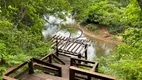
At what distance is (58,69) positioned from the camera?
18.5 ft

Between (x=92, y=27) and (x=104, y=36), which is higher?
(x=92, y=27)

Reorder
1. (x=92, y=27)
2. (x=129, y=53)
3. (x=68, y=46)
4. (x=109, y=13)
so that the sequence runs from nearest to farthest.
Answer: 1. (x=129, y=53)
2. (x=68, y=46)
3. (x=109, y=13)
4. (x=92, y=27)

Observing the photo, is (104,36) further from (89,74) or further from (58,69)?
(89,74)

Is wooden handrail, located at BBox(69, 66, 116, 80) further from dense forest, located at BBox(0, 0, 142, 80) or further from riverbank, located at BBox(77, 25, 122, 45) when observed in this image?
riverbank, located at BBox(77, 25, 122, 45)

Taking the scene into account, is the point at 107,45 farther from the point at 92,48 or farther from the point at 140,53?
the point at 140,53

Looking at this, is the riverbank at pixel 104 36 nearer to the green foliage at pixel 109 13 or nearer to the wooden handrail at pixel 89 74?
the green foliage at pixel 109 13

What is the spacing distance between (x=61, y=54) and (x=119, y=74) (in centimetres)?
569

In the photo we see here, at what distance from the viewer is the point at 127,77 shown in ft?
13.8

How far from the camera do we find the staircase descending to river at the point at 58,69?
4.09 m

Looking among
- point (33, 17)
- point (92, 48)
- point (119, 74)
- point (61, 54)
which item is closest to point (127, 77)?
point (119, 74)

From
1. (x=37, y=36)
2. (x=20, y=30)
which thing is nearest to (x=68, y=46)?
(x=37, y=36)

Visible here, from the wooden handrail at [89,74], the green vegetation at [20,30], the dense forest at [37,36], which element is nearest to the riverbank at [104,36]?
the dense forest at [37,36]

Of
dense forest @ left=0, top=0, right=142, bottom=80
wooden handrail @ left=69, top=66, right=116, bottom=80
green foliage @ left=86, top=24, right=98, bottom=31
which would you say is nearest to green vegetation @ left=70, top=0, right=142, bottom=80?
dense forest @ left=0, top=0, right=142, bottom=80

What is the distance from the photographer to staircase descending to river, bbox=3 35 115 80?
4.09m
